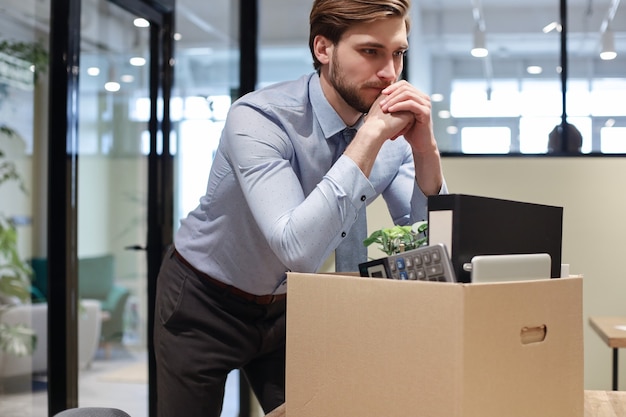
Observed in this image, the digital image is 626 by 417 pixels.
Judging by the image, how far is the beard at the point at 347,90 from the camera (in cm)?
143

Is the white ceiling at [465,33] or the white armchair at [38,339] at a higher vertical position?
the white ceiling at [465,33]

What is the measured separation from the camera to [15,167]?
3055 millimetres

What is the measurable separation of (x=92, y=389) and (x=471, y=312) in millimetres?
2919

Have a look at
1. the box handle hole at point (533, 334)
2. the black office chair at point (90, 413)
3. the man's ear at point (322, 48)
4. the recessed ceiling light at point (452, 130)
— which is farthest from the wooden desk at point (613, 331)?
the black office chair at point (90, 413)

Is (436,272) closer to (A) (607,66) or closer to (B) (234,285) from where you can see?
(B) (234,285)

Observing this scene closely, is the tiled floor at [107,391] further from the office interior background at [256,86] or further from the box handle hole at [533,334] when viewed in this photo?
the box handle hole at [533,334]

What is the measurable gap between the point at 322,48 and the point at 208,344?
25.2 inches

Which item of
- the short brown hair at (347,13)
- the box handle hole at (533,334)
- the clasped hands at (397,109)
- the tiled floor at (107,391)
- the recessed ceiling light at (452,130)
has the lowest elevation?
the tiled floor at (107,391)

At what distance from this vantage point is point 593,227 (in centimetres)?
344

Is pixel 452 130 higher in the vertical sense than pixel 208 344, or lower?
higher

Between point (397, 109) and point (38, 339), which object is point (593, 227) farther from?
point (397, 109)

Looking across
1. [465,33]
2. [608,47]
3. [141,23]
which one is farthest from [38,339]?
[608,47]

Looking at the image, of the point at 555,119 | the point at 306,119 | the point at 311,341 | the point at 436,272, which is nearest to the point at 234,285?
the point at 306,119

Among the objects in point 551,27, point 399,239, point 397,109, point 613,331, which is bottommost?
point 613,331
